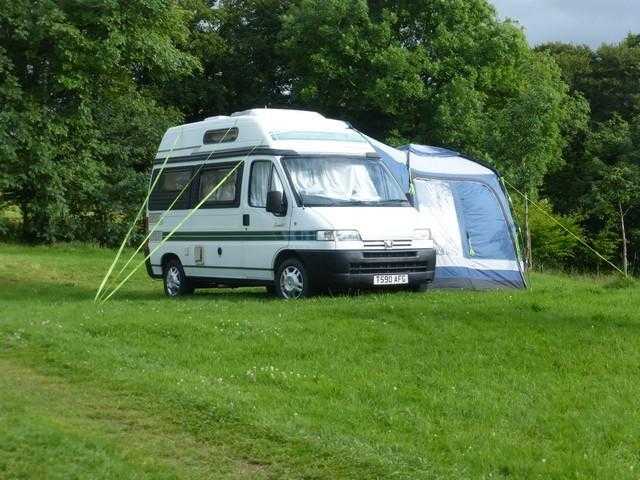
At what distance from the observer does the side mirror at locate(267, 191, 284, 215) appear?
49.2 ft

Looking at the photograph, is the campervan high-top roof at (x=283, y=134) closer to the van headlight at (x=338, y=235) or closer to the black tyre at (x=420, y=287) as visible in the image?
the van headlight at (x=338, y=235)

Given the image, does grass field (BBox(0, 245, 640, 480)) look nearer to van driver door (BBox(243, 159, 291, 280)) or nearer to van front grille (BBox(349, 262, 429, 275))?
van front grille (BBox(349, 262, 429, 275))

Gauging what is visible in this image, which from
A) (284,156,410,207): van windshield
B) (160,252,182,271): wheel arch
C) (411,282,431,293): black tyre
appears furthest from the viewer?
(160,252,182,271): wheel arch

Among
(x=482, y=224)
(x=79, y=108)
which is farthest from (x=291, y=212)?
(x=79, y=108)

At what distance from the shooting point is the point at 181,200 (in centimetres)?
1766

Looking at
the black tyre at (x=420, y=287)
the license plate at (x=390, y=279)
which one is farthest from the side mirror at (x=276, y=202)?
the black tyre at (x=420, y=287)

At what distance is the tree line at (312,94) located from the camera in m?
29.8

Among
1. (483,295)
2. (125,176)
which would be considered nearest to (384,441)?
(483,295)

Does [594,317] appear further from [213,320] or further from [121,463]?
[121,463]

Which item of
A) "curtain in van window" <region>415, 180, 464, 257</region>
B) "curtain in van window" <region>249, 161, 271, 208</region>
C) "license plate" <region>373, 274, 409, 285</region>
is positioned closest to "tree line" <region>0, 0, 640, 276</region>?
"curtain in van window" <region>415, 180, 464, 257</region>

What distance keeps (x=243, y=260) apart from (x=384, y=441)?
9085mm

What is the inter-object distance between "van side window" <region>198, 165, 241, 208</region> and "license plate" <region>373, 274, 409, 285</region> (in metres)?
2.76

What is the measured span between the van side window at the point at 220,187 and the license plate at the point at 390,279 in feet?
9.05

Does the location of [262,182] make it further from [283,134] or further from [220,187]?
[220,187]
